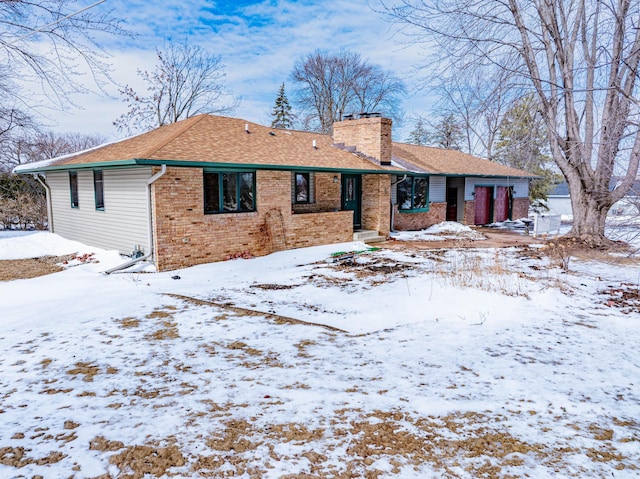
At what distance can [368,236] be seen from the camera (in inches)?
655

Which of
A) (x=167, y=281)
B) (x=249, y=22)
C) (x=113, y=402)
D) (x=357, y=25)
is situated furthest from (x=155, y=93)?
(x=113, y=402)

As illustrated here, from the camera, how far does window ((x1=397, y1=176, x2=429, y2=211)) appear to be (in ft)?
65.7

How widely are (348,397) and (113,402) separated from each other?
7.35 ft

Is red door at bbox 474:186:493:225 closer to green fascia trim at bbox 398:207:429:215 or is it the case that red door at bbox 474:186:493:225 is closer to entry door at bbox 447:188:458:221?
entry door at bbox 447:188:458:221

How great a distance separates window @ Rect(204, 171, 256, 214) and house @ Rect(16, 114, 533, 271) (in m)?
0.03

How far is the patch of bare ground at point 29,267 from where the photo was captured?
34.6 ft

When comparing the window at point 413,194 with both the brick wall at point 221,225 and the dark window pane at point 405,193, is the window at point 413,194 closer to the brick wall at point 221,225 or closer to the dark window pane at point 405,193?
the dark window pane at point 405,193

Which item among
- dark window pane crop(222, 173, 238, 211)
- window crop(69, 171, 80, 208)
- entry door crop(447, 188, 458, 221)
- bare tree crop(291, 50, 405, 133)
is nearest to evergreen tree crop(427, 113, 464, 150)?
bare tree crop(291, 50, 405, 133)

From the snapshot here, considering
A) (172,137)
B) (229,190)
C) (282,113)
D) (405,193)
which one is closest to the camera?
(229,190)

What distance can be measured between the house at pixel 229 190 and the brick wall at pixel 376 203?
→ 0.14 feet

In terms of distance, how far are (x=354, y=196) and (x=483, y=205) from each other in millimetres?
10589

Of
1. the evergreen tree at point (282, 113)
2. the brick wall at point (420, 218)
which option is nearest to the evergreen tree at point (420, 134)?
the evergreen tree at point (282, 113)

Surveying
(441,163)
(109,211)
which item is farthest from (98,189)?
(441,163)

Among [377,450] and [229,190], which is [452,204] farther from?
[377,450]
